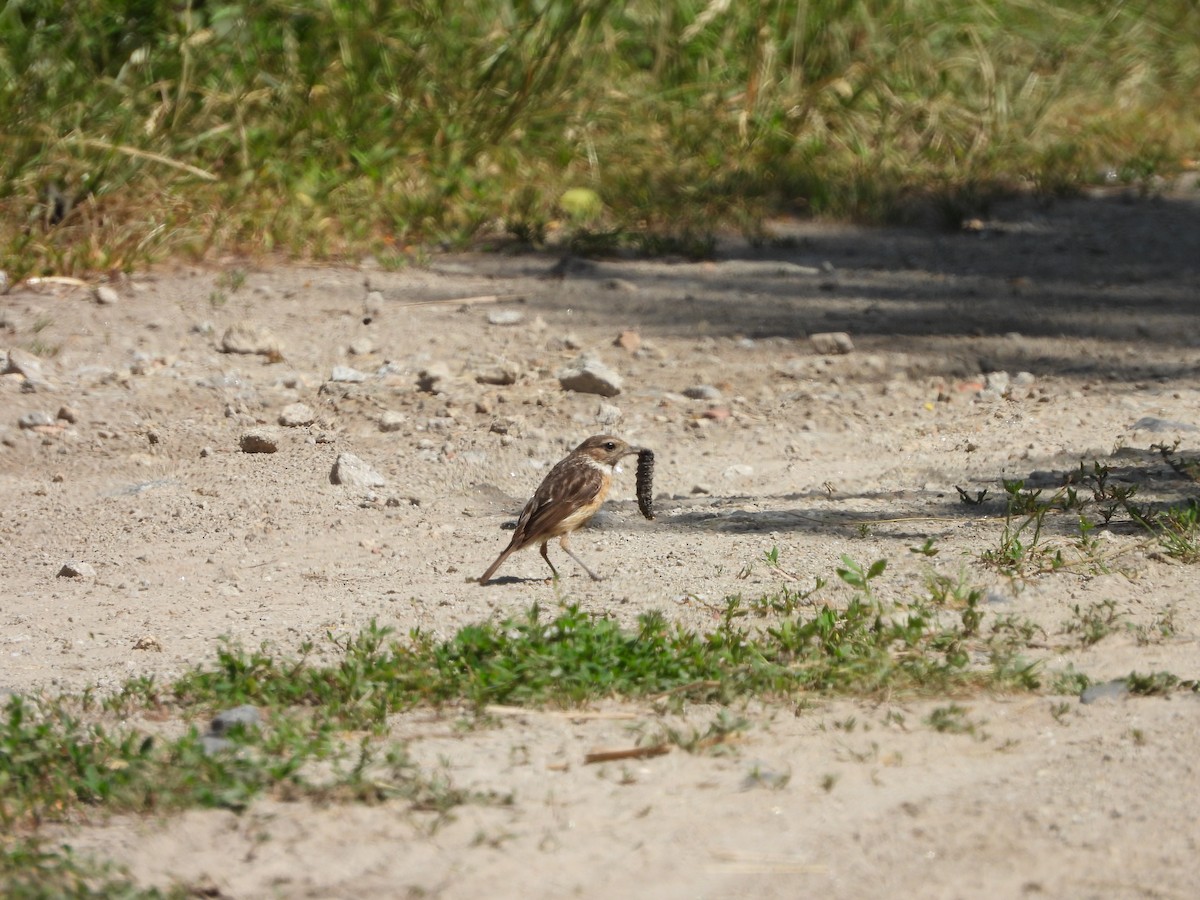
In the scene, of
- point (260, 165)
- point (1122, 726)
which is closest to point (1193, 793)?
point (1122, 726)

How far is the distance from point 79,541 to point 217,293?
2832mm

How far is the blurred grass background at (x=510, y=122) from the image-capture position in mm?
9141

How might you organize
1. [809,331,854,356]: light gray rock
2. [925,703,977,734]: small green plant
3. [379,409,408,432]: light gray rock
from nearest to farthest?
1. [925,703,977,734]: small green plant
2. [379,409,408,432]: light gray rock
3. [809,331,854,356]: light gray rock

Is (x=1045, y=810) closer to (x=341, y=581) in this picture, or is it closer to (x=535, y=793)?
(x=535, y=793)

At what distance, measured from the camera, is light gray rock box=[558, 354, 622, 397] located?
24.0ft

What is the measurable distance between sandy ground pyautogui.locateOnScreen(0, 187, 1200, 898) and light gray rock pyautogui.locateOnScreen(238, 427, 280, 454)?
8 cm

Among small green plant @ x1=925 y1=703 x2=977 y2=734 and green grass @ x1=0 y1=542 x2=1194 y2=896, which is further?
small green plant @ x1=925 y1=703 x2=977 y2=734

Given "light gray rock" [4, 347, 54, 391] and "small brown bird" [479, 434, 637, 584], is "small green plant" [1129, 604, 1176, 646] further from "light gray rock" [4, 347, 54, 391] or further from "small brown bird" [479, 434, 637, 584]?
"light gray rock" [4, 347, 54, 391]

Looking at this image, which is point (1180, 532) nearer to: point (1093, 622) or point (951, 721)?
point (1093, 622)

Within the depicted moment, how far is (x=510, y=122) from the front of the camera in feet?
33.3

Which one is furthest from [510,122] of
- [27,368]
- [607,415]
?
[27,368]

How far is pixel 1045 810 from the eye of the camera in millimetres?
3604

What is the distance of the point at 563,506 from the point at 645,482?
701 millimetres

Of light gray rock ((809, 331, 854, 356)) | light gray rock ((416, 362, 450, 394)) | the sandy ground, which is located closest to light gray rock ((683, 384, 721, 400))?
the sandy ground
